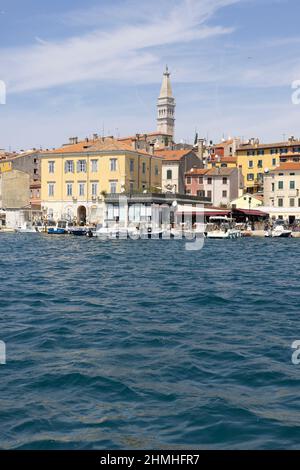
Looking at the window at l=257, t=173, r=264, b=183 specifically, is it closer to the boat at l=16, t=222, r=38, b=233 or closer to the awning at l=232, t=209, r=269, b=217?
the awning at l=232, t=209, r=269, b=217

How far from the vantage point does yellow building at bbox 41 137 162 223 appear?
207 feet

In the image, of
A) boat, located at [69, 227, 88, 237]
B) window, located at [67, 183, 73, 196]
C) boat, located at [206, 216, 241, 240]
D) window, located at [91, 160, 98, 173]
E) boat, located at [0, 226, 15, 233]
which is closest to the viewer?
boat, located at [206, 216, 241, 240]

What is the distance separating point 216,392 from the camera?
26.9ft

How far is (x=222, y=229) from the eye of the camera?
5525cm

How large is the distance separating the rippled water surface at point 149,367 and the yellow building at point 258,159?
182 feet

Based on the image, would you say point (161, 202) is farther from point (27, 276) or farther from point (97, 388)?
point (97, 388)

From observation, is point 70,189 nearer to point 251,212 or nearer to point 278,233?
point 251,212

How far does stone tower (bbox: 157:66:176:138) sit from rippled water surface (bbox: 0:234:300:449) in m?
125

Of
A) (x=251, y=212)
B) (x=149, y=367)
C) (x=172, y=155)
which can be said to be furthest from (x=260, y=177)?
(x=149, y=367)

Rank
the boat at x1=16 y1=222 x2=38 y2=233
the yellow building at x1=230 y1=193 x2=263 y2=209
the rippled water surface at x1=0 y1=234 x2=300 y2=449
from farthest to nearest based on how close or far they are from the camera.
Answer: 1. the boat at x1=16 y1=222 x2=38 y2=233
2. the yellow building at x1=230 y1=193 x2=263 y2=209
3. the rippled water surface at x1=0 y1=234 x2=300 y2=449

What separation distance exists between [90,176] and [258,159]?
21.7 meters
